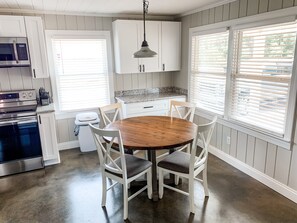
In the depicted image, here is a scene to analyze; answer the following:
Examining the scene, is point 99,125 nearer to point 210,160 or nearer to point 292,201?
point 210,160

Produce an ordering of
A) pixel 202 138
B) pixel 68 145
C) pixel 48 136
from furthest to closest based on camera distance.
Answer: pixel 68 145 → pixel 48 136 → pixel 202 138

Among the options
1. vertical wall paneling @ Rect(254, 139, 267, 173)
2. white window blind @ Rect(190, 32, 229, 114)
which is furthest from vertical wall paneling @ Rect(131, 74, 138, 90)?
vertical wall paneling @ Rect(254, 139, 267, 173)

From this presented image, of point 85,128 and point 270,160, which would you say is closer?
point 270,160

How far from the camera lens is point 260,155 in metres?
2.94

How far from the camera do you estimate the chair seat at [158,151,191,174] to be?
2.39 meters

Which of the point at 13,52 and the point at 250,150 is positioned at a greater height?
the point at 13,52

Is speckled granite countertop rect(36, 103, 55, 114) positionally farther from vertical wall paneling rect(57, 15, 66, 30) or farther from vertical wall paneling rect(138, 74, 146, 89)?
vertical wall paneling rect(138, 74, 146, 89)

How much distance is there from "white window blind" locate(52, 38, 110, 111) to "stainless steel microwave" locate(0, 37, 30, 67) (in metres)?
0.61

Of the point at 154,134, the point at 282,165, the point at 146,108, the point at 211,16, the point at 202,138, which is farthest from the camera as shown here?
the point at 146,108

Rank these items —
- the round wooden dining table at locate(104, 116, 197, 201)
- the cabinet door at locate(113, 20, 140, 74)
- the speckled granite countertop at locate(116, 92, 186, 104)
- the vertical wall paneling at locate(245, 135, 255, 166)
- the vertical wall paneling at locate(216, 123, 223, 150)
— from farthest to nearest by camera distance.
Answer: the speckled granite countertop at locate(116, 92, 186, 104)
the cabinet door at locate(113, 20, 140, 74)
the vertical wall paneling at locate(216, 123, 223, 150)
the vertical wall paneling at locate(245, 135, 255, 166)
the round wooden dining table at locate(104, 116, 197, 201)

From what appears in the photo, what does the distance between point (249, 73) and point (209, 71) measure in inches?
33.1

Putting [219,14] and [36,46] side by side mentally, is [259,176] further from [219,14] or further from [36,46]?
[36,46]

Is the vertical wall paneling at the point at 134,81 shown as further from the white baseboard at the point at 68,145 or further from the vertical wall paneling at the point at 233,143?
the vertical wall paneling at the point at 233,143

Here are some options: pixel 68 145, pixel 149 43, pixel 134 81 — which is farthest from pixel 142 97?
pixel 68 145
